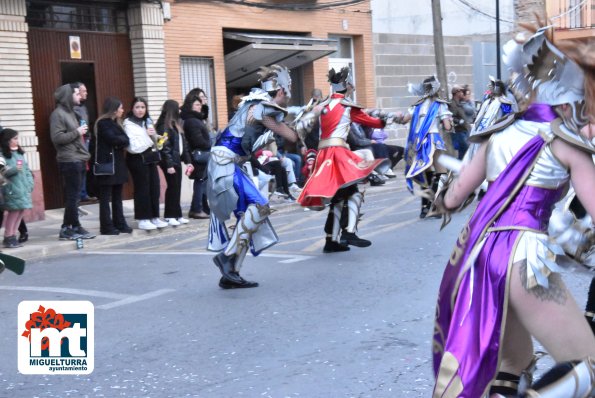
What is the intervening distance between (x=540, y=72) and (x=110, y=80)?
12752 millimetres

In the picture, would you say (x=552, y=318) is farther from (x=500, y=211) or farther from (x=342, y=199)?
(x=342, y=199)

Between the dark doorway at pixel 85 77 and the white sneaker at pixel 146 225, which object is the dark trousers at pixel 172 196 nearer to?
the white sneaker at pixel 146 225

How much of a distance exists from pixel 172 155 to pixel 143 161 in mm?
603

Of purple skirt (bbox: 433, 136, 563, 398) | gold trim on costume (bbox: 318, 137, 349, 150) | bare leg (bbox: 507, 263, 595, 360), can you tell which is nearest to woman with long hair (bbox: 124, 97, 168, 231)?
gold trim on costume (bbox: 318, 137, 349, 150)

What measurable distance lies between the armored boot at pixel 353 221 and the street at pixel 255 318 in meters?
0.12

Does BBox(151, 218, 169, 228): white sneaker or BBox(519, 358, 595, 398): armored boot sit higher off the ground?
BBox(519, 358, 595, 398): armored boot

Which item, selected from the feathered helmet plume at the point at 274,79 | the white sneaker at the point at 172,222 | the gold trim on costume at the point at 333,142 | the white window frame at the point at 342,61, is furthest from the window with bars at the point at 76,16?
the feathered helmet plume at the point at 274,79

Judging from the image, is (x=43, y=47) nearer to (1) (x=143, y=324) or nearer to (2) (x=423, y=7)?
(1) (x=143, y=324)

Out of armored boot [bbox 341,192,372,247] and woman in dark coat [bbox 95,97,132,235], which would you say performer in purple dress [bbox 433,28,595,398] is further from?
woman in dark coat [bbox 95,97,132,235]

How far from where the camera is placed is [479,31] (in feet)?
92.0

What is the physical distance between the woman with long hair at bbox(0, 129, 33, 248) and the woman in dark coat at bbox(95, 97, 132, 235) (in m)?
1.00

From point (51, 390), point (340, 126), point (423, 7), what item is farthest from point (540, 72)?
point (423, 7)

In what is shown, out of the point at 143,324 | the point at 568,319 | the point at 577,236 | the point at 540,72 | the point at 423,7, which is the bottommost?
the point at 143,324

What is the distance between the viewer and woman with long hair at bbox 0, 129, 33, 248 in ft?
34.7
